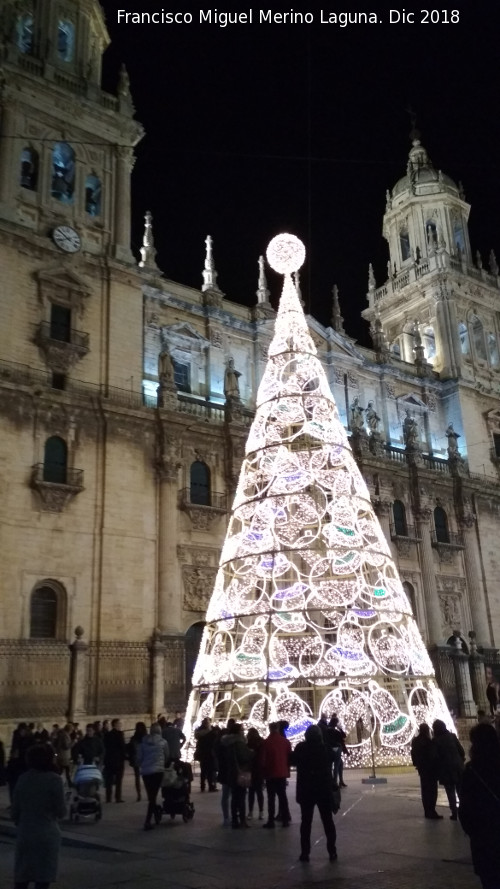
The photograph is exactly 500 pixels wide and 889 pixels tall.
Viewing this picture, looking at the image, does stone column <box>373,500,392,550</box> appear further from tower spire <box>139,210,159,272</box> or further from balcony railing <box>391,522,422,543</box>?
tower spire <box>139,210,159,272</box>

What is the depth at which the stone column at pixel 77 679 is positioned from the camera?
20.5m

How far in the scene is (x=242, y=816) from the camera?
31.5ft

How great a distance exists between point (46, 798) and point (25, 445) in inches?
722

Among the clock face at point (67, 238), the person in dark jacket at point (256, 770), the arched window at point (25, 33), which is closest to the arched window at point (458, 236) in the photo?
the clock face at point (67, 238)

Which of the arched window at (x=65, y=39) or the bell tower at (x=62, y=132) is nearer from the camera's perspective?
the bell tower at (x=62, y=132)

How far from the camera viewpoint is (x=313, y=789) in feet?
24.7

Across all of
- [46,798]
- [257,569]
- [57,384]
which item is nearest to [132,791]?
[257,569]

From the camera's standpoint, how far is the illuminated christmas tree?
1348 cm

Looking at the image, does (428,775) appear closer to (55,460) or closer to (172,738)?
(172,738)

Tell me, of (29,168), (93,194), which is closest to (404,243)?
(93,194)

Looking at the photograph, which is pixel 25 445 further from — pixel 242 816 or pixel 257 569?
pixel 242 816

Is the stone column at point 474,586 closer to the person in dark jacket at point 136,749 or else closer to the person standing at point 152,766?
the person in dark jacket at point 136,749

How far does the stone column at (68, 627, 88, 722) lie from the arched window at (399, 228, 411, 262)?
103 ft

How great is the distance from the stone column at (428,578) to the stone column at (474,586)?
2.46 m
